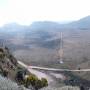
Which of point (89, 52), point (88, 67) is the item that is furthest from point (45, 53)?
point (88, 67)

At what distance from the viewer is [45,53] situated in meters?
118

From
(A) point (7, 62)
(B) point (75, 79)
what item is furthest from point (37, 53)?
(A) point (7, 62)

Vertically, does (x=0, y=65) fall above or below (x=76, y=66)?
above

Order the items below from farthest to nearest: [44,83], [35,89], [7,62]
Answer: [7,62] → [44,83] → [35,89]

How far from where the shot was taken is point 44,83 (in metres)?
40.9

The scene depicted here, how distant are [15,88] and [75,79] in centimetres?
4257

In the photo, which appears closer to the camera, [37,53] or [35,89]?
[35,89]

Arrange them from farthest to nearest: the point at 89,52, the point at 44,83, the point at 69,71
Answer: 1. the point at 89,52
2. the point at 69,71
3. the point at 44,83

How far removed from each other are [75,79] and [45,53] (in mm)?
50061

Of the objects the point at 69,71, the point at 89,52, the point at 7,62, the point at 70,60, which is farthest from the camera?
the point at 89,52

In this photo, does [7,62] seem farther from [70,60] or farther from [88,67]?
[70,60]

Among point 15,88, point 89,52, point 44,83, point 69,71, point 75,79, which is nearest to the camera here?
point 15,88

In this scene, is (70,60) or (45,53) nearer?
(70,60)

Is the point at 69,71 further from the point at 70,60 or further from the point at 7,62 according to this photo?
the point at 7,62
